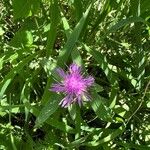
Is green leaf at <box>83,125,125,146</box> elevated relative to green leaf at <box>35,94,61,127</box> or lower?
lower

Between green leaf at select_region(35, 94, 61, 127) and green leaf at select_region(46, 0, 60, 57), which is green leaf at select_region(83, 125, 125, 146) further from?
green leaf at select_region(46, 0, 60, 57)

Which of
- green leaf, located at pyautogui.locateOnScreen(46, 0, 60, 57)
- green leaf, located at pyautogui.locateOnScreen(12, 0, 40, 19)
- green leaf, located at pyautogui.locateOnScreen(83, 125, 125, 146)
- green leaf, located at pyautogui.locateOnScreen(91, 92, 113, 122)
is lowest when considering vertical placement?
green leaf, located at pyautogui.locateOnScreen(83, 125, 125, 146)

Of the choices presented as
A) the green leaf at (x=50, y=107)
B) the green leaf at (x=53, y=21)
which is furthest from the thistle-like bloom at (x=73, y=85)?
the green leaf at (x=53, y=21)

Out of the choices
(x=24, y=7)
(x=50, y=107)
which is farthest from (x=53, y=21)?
(x=50, y=107)

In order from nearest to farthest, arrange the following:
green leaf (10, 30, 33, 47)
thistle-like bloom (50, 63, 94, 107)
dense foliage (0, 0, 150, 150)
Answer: thistle-like bloom (50, 63, 94, 107) → dense foliage (0, 0, 150, 150) → green leaf (10, 30, 33, 47)

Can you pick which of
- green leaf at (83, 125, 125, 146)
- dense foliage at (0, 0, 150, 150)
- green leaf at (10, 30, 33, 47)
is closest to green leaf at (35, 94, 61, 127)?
dense foliage at (0, 0, 150, 150)

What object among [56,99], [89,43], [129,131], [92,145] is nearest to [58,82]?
[56,99]

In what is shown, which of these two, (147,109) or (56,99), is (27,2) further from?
(147,109)
